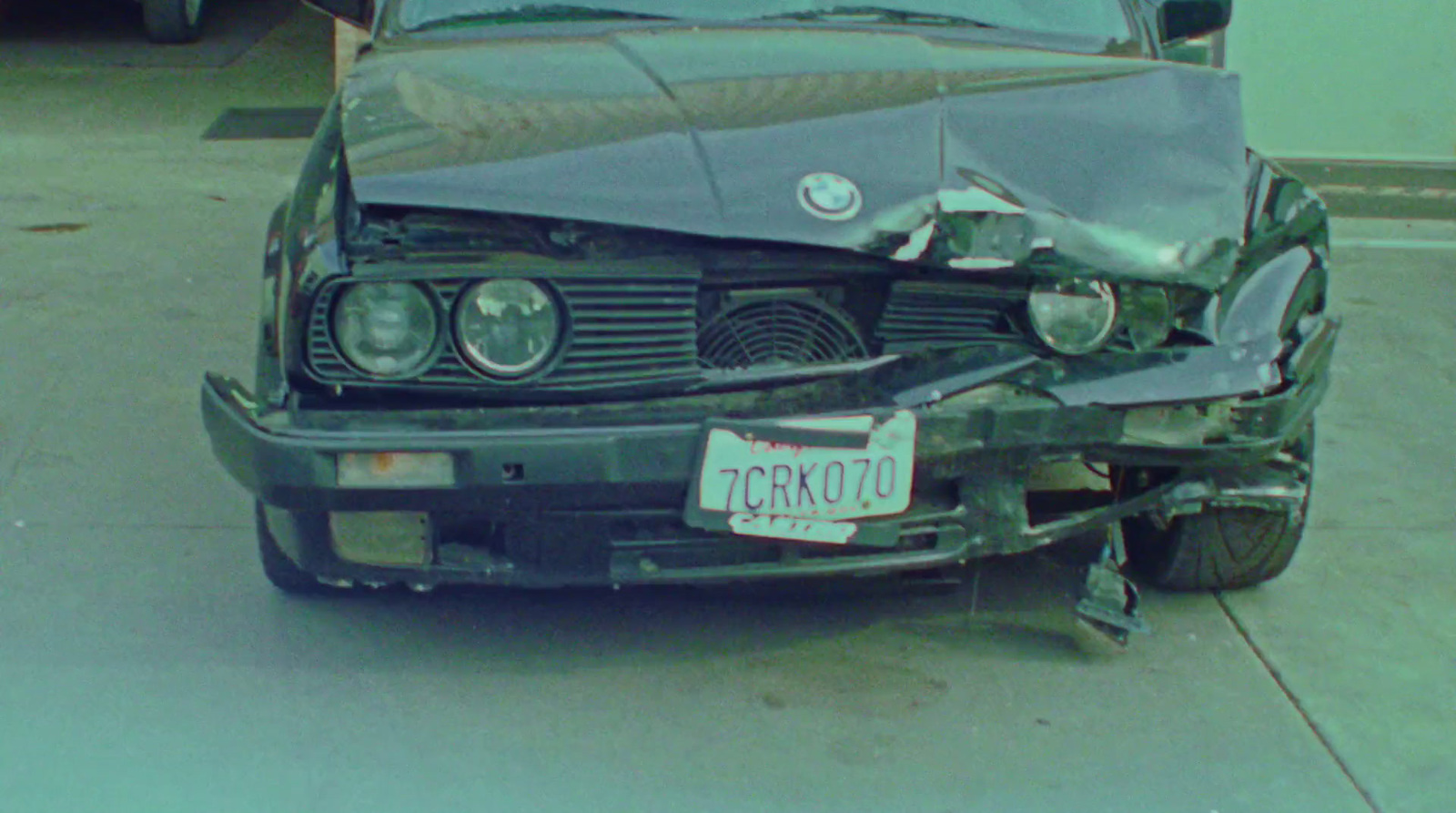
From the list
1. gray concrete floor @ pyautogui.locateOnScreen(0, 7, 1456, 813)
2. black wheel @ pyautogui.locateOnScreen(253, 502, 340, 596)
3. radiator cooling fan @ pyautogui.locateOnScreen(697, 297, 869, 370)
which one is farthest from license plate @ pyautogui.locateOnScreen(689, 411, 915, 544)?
black wheel @ pyautogui.locateOnScreen(253, 502, 340, 596)

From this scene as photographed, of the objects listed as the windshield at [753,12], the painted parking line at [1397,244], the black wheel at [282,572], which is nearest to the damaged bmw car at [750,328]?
the black wheel at [282,572]

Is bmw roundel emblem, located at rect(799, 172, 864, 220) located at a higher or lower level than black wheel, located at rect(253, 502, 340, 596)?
higher

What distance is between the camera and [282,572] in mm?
3588

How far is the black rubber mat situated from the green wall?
4.43m

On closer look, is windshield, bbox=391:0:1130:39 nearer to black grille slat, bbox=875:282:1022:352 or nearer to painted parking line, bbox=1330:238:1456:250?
black grille slat, bbox=875:282:1022:352

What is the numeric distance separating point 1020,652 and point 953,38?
1.31 meters

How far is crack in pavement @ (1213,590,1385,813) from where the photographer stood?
3013 mm

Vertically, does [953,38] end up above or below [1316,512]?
above

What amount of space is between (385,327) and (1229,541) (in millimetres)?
1785

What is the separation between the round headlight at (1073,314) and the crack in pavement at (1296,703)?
0.82m

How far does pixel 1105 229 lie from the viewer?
3.02m

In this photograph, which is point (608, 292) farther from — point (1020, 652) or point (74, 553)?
point (74, 553)

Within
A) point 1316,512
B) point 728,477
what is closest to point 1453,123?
point 1316,512

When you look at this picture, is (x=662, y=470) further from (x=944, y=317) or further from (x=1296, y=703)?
(x=1296, y=703)
